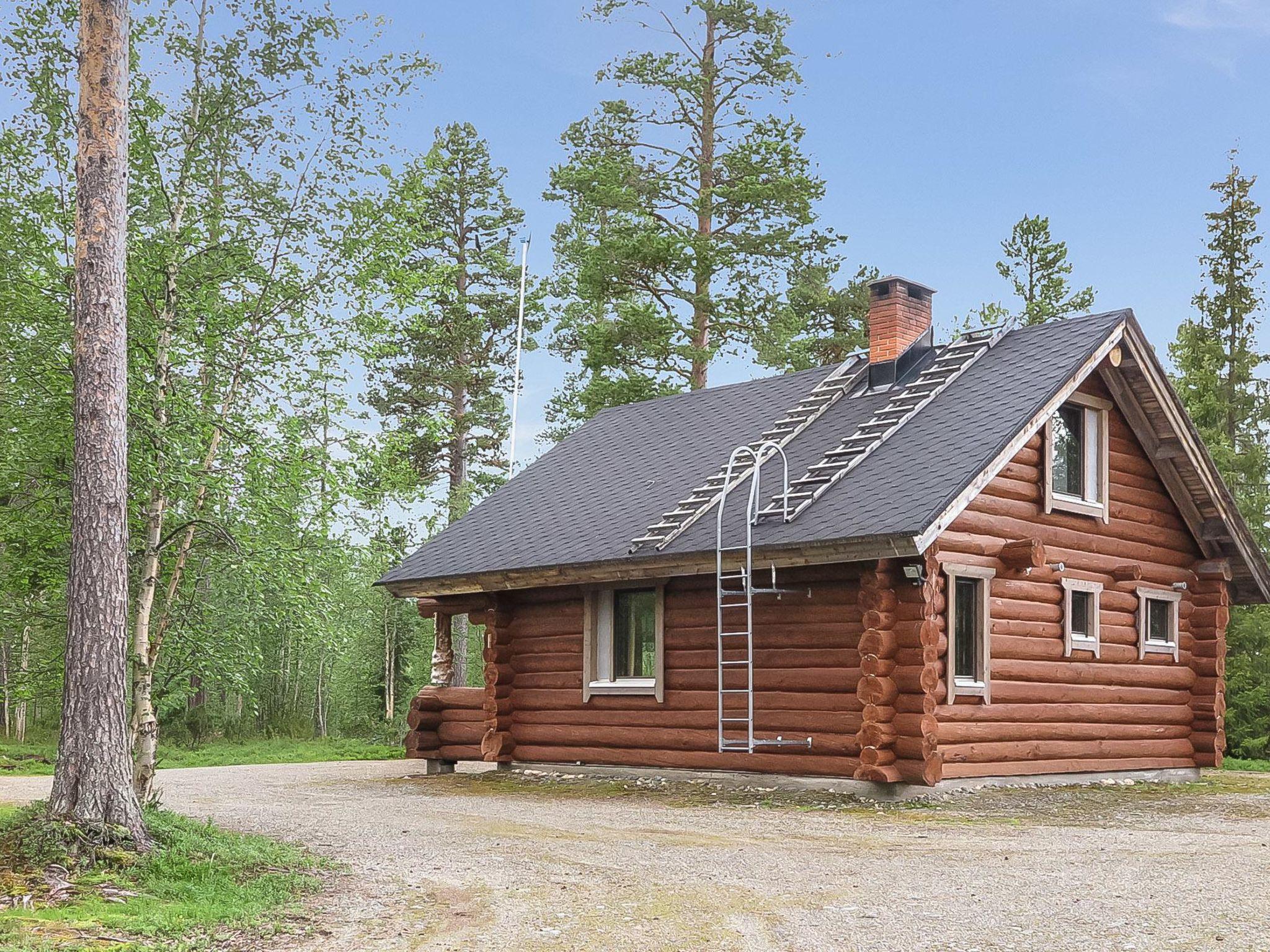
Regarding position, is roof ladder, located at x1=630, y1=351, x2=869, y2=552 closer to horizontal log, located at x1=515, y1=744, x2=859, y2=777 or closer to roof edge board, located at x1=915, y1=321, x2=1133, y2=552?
roof edge board, located at x1=915, y1=321, x2=1133, y2=552

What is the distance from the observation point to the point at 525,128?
122ft

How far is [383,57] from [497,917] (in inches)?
365

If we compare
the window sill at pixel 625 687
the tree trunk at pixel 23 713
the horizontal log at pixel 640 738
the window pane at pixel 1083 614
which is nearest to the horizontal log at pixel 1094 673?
the window pane at pixel 1083 614

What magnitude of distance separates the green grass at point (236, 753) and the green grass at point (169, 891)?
12632 millimetres

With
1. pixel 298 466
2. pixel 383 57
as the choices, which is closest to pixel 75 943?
pixel 298 466

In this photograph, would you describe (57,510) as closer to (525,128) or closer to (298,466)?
(298,466)

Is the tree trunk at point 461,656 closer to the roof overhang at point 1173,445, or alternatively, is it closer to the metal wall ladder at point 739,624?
the metal wall ladder at point 739,624

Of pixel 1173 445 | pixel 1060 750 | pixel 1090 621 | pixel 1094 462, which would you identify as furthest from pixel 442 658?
pixel 1173 445

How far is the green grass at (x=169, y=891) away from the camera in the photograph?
741cm

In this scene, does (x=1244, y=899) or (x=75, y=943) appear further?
(x=1244, y=899)

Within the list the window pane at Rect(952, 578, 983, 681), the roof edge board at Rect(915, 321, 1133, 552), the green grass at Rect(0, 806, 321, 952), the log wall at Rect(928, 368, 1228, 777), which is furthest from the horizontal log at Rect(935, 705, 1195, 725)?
the green grass at Rect(0, 806, 321, 952)

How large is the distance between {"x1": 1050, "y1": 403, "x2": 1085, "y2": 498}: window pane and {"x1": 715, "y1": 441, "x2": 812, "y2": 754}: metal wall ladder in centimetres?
386

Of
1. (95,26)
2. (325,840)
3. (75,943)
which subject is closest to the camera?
(75,943)

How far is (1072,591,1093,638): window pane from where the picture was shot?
18.3 meters
